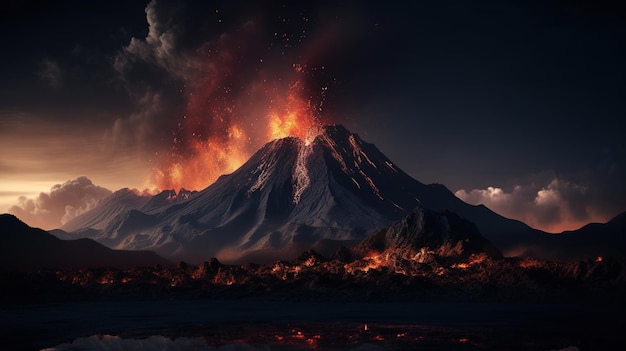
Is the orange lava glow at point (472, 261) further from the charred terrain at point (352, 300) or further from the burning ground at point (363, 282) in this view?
the charred terrain at point (352, 300)

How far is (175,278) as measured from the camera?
145 metres

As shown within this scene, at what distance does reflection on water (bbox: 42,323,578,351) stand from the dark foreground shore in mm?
96

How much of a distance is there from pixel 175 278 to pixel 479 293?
6549 cm

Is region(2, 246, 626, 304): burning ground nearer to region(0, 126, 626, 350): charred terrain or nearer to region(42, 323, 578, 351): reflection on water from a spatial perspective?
region(0, 126, 626, 350): charred terrain

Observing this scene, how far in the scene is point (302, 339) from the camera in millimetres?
63438

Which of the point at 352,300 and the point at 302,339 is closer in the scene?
the point at 302,339

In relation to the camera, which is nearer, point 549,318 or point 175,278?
point 549,318

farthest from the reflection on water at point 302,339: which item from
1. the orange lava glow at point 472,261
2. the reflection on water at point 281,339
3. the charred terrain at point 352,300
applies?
the orange lava glow at point 472,261

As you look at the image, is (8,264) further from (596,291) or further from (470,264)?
(596,291)

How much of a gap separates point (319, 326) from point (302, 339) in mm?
14441

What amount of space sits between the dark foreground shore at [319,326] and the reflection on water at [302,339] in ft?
0.32

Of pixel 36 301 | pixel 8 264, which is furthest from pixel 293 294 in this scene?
pixel 8 264

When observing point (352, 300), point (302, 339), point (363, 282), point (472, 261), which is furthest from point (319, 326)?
point (472, 261)

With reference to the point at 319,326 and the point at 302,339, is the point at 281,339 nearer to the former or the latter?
the point at 302,339
